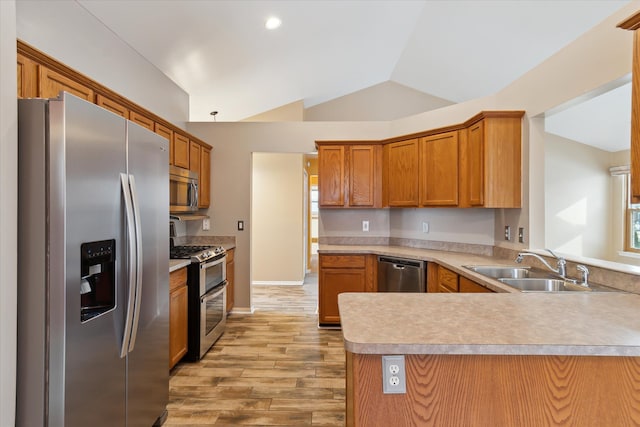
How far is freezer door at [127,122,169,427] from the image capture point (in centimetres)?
181

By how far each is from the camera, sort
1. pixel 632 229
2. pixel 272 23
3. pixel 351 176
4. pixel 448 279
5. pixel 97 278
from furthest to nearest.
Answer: pixel 632 229
pixel 351 176
pixel 272 23
pixel 448 279
pixel 97 278

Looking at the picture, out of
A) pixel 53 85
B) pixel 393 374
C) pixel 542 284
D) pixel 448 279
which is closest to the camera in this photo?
pixel 393 374

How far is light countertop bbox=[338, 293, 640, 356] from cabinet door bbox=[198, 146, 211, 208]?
2.99 m

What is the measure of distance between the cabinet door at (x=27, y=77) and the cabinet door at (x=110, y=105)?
511 millimetres

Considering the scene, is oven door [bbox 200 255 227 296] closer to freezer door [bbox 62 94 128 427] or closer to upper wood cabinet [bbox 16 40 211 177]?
upper wood cabinet [bbox 16 40 211 177]

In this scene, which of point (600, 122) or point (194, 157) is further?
point (600, 122)

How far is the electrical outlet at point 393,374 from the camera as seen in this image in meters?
1.09

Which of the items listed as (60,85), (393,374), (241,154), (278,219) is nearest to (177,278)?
(60,85)

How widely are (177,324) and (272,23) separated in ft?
9.19

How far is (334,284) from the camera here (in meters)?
3.84

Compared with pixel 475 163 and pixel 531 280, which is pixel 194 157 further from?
pixel 531 280

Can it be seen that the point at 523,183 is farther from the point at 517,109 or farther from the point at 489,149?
the point at 517,109

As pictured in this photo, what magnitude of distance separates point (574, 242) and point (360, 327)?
18.5 ft

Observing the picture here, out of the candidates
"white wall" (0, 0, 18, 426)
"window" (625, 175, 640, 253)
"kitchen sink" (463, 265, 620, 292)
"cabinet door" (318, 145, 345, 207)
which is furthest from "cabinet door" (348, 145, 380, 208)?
"window" (625, 175, 640, 253)
